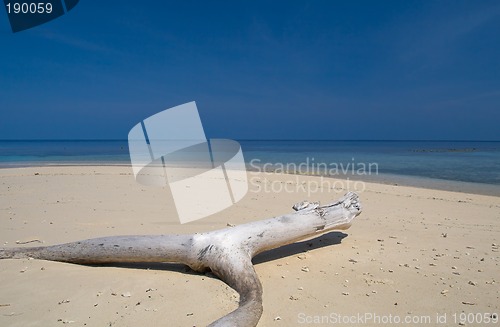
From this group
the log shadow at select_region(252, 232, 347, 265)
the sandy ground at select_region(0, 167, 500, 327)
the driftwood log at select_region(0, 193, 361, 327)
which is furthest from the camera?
the log shadow at select_region(252, 232, 347, 265)

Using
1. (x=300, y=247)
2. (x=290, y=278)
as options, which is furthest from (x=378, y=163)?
(x=290, y=278)

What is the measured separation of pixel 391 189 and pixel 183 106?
825 cm

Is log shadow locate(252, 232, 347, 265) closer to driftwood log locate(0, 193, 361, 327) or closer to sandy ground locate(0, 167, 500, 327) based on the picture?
sandy ground locate(0, 167, 500, 327)

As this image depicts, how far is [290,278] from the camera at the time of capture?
142 inches

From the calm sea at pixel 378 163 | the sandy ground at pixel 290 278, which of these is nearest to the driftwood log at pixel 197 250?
the sandy ground at pixel 290 278

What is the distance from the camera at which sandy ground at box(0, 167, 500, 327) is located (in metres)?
2.77

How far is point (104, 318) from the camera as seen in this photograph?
8.63 feet

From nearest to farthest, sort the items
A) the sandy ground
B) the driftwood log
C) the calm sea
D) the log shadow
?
the sandy ground, the driftwood log, the log shadow, the calm sea

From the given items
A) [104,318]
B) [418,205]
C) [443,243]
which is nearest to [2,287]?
[104,318]

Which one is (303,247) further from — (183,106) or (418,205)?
(418,205)

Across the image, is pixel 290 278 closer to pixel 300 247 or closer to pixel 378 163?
pixel 300 247

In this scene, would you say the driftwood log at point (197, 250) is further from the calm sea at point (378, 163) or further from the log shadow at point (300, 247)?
the calm sea at point (378, 163)

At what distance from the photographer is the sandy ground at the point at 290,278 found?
2.77m

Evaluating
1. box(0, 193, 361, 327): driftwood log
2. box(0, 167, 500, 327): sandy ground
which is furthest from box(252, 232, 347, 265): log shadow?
box(0, 193, 361, 327): driftwood log
